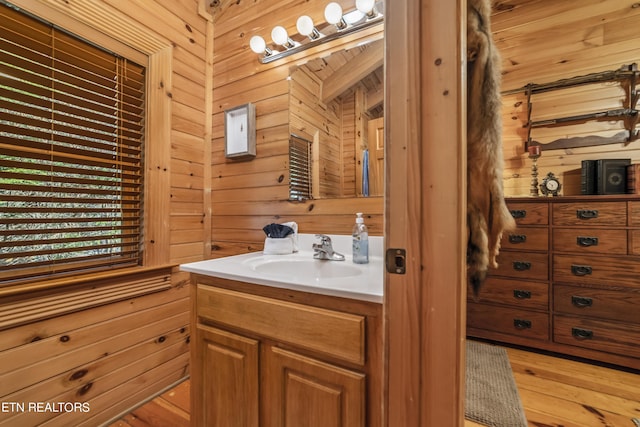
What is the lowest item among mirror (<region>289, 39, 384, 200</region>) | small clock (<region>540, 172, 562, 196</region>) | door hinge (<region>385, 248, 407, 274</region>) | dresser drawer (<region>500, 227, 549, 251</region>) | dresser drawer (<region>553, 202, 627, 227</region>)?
dresser drawer (<region>500, 227, 549, 251</region>)

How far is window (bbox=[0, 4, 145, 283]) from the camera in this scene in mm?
1069

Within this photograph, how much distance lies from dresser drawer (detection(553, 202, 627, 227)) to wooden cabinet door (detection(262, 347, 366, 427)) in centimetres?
184

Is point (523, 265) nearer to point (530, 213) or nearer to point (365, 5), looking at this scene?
point (530, 213)

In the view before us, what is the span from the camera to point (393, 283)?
54 centimetres

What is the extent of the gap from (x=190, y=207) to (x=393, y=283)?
159 cm

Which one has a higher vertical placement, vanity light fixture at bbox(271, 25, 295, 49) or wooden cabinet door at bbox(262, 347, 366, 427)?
vanity light fixture at bbox(271, 25, 295, 49)

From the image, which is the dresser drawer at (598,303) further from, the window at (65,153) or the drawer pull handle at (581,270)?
the window at (65,153)

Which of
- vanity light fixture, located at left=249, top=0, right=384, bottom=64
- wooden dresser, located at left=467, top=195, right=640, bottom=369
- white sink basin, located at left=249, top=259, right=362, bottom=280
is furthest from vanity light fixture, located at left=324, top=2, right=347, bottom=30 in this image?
wooden dresser, located at left=467, top=195, right=640, bottom=369

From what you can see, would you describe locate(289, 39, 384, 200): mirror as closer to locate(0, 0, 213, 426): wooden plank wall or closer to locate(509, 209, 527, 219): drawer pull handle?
locate(0, 0, 213, 426): wooden plank wall

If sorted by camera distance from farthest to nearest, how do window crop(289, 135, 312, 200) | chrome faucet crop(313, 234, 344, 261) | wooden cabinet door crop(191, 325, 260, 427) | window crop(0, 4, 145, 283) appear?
window crop(289, 135, 312, 200), chrome faucet crop(313, 234, 344, 261), window crop(0, 4, 145, 283), wooden cabinet door crop(191, 325, 260, 427)

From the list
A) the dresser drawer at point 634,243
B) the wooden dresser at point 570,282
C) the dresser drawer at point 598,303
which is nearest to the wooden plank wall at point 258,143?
the wooden dresser at point 570,282

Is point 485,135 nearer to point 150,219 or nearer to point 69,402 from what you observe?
point 150,219

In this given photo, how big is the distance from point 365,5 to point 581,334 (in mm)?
2312

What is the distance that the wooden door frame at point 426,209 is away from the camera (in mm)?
497
